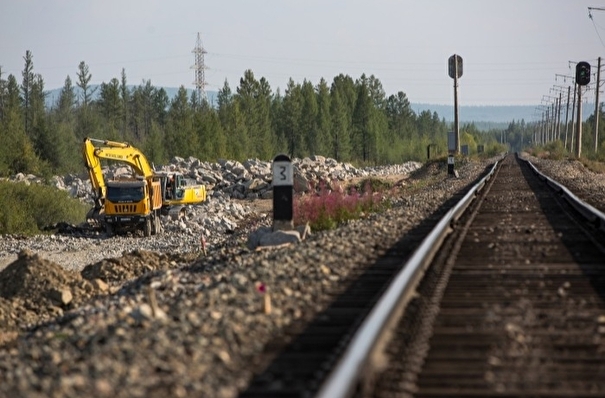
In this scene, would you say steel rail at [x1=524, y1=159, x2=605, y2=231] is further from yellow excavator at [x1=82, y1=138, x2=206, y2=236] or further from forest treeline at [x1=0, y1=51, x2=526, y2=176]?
forest treeline at [x1=0, y1=51, x2=526, y2=176]

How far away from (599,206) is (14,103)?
112 meters

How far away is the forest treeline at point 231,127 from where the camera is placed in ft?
321

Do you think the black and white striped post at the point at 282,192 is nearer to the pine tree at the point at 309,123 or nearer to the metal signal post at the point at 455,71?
the metal signal post at the point at 455,71

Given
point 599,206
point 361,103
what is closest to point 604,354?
point 599,206

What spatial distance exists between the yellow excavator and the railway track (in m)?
24.2

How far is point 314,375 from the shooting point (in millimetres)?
6273

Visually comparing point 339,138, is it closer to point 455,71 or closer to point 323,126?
point 323,126

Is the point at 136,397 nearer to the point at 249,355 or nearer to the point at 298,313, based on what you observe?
the point at 249,355

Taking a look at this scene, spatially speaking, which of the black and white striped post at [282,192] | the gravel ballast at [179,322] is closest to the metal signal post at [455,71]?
the gravel ballast at [179,322]

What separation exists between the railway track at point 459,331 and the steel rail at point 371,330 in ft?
0.03

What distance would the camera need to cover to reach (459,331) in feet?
24.9

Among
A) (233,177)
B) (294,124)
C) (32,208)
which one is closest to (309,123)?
(294,124)

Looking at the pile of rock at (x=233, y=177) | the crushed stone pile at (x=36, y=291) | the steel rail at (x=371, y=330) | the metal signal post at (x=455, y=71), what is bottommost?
the pile of rock at (x=233, y=177)

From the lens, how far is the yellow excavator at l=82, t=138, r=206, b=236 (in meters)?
36.4
